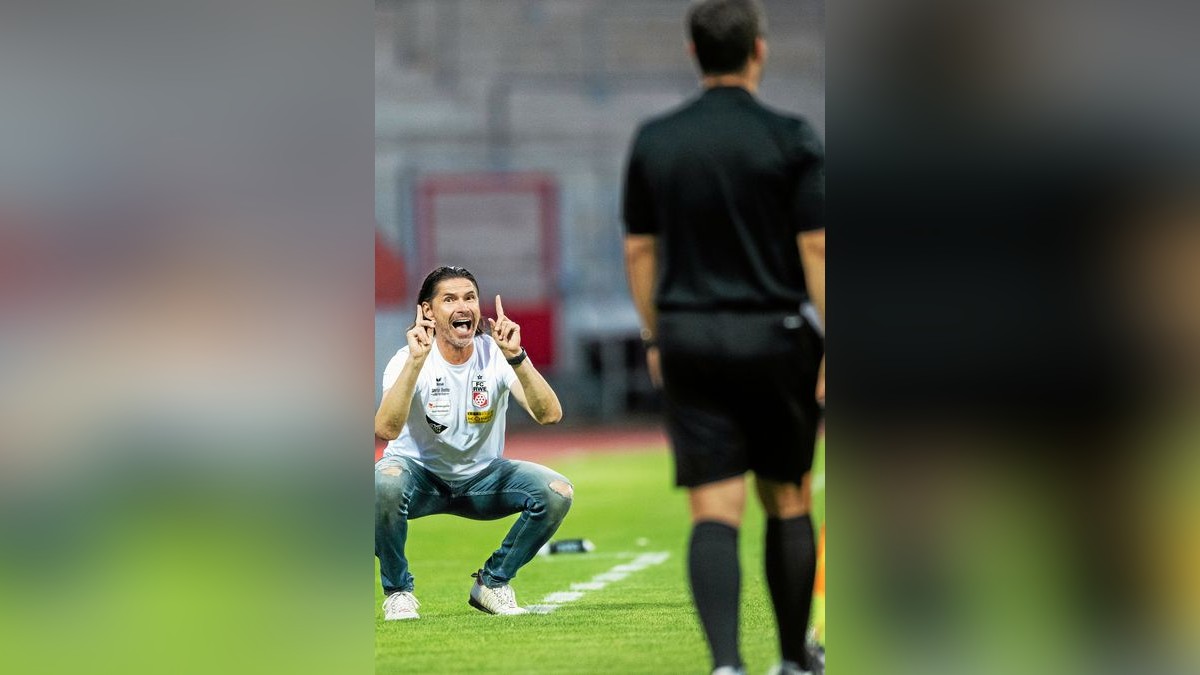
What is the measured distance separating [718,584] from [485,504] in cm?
74

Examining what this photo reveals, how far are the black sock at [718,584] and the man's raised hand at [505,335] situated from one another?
0.69m

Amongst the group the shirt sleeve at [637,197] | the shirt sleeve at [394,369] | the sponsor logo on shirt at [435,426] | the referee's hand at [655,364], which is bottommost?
the sponsor logo on shirt at [435,426]

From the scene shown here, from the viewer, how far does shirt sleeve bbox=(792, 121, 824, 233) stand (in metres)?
2.99

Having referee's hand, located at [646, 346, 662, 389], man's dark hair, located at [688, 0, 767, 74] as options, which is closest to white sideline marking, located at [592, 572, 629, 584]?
referee's hand, located at [646, 346, 662, 389]

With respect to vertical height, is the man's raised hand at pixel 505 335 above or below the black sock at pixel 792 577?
above

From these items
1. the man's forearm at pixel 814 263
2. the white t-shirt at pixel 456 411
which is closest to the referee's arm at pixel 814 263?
the man's forearm at pixel 814 263

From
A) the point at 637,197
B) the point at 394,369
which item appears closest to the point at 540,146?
the point at 394,369

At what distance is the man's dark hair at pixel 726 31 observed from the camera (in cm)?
308

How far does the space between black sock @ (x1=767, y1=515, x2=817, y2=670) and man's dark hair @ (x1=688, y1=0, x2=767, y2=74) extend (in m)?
0.98

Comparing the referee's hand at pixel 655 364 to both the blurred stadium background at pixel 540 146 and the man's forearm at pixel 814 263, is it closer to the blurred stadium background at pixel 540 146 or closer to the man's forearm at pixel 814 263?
the man's forearm at pixel 814 263

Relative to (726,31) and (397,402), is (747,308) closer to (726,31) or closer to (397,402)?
(726,31)
